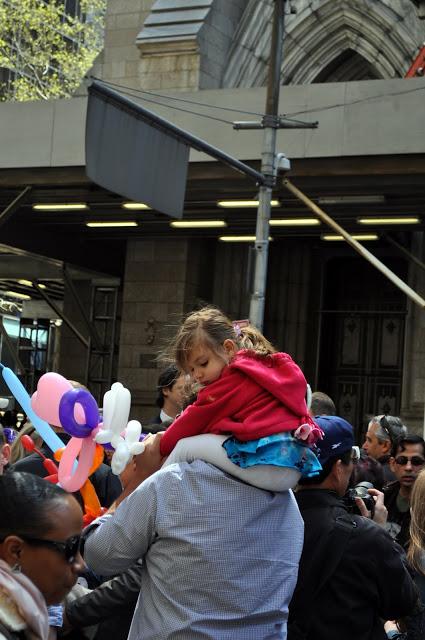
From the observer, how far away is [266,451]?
3686 mm

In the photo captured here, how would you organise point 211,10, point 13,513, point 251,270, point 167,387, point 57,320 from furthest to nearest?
point 57,320 → point 211,10 → point 251,270 → point 167,387 → point 13,513

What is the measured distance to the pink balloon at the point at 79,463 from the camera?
13.0 ft

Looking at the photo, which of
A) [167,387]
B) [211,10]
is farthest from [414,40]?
[167,387]

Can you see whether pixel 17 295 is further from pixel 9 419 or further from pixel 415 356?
pixel 415 356

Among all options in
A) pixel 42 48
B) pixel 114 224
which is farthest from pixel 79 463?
pixel 42 48

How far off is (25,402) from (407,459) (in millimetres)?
3960

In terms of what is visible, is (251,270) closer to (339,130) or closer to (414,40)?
(339,130)

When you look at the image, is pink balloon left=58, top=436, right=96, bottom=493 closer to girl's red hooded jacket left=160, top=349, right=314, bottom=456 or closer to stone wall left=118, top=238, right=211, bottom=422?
girl's red hooded jacket left=160, top=349, right=314, bottom=456

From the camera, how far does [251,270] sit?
16.3 meters

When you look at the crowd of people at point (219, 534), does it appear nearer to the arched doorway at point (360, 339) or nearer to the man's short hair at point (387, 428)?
the man's short hair at point (387, 428)

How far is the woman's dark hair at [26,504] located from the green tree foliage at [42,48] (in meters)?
40.6

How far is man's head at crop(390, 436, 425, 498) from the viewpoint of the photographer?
748 cm

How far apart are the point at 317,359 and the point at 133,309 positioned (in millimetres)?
4420

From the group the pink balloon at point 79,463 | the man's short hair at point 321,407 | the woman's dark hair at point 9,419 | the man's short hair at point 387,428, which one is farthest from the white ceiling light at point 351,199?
the pink balloon at point 79,463
